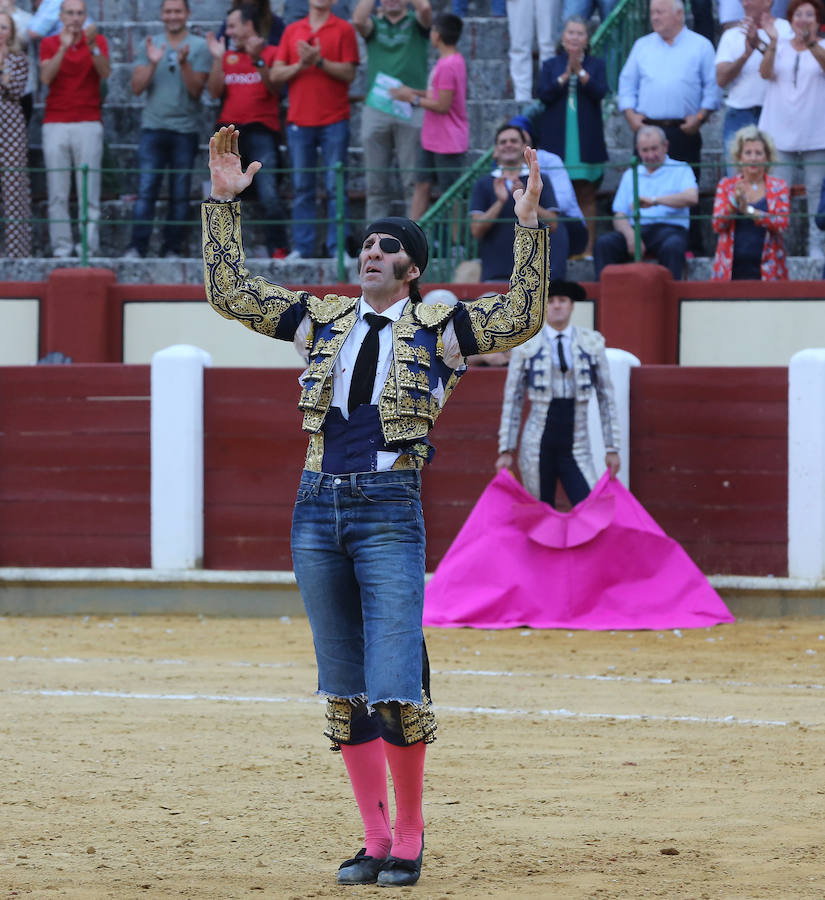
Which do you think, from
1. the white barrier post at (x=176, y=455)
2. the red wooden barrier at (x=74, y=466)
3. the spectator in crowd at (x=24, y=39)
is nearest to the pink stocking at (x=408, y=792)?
the white barrier post at (x=176, y=455)

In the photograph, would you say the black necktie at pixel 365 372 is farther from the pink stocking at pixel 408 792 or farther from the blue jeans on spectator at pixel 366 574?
the pink stocking at pixel 408 792

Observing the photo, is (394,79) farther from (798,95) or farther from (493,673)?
(493,673)

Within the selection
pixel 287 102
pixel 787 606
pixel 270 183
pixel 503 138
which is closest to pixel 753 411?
pixel 787 606

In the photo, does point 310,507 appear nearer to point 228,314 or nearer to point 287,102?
point 228,314

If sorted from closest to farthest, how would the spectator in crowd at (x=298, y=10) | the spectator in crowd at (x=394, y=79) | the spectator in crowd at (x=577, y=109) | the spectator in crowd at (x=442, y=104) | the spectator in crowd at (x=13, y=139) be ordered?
the spectator in crowd at (x=577, y=109) < the spectator in crowd at (x=442, y=104) < the spectator in crowd at (x=394, y=79) < the spectator in crowd at (x=13, y=139) < the spectator in crowd at (x=298, y=10)

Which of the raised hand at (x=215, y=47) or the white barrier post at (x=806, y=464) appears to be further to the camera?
the raised hand at (x=215, y=47)

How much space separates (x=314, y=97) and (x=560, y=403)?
10.6 ft

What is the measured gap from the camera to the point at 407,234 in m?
3.67

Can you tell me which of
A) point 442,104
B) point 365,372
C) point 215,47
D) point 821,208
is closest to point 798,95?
point 821,208

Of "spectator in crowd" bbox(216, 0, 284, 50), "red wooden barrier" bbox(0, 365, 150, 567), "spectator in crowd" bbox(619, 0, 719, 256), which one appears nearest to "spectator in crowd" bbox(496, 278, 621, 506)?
"red wooden barrier" bbox(0, 365, 150, 567)

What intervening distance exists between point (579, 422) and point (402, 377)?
4.59 metres

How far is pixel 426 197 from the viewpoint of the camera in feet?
34.3

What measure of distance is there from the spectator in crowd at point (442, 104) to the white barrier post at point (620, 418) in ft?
6.51

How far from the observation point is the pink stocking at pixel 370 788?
372 cm
